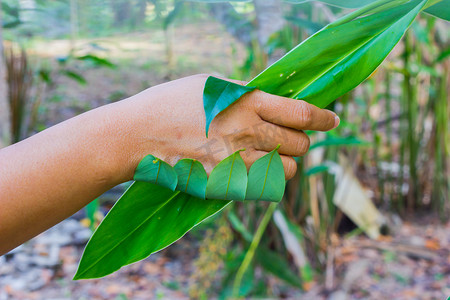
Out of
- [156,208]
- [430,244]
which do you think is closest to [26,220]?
[156,208]

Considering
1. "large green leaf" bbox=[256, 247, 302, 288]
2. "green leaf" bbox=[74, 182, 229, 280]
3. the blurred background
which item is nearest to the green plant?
"green leaf" bbox=[74, 182, 229, 280]

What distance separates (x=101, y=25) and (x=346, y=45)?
1713 millimetres

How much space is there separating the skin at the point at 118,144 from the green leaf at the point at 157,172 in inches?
0.5

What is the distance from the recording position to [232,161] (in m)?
0.31

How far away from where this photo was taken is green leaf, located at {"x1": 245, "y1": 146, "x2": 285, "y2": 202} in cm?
31

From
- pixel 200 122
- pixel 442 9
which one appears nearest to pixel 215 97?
pixel 200 122

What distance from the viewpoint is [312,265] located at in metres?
1.20

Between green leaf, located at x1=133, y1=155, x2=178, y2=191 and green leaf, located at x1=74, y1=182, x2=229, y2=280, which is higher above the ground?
green leaf, located at x1=133, y1=155, x2=178, y2=191

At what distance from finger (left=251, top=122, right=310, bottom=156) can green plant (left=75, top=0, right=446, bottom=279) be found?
3 cm

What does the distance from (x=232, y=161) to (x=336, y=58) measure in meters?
0.11

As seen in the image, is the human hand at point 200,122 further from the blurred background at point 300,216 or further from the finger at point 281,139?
the blurred background at point 300,216

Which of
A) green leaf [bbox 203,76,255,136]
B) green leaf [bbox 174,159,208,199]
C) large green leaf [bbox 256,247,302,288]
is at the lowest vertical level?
large green leaf [bbox 256,247,302,288]

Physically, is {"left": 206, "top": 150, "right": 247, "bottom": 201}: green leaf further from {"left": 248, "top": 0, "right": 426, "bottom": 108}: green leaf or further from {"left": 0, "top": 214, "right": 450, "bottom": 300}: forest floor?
{"left": 0, "top": 214, "right": 450, "bottom": 300}: forest floor

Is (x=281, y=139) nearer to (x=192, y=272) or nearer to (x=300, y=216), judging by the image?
(x=300, y=216)
